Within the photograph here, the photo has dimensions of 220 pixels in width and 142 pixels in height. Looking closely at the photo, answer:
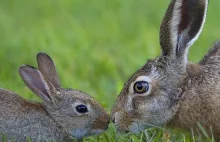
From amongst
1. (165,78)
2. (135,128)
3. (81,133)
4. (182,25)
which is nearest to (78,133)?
(81,133)

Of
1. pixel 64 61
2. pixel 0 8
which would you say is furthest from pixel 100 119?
pixel 0 8

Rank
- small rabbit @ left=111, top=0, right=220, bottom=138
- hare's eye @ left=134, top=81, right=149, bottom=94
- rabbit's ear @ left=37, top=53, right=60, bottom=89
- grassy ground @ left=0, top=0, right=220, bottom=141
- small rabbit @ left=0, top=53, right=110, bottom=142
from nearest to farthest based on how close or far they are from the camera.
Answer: small rabbit @ left=111, top=0, right=220, bottom=138
hare's eye @ left=134, top=81, right=149, bottom=94
small rabbit @ left=0, top=53, right=110, bottom=142
rabbit's ear @ left=37, top=53, right=60, bottom=89
grassy ground @ left=0, top=0, right=220, bottom=141

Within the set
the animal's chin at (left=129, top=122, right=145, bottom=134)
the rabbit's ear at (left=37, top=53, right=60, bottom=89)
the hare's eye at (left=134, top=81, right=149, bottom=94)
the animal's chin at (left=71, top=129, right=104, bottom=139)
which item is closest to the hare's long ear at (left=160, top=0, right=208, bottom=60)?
the hare's eye at (left=134, top=81, right=149, bottom=94)

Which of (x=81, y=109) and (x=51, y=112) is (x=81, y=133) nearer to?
(x=81, y=109)

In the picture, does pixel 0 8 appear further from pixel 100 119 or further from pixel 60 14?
pixel 100 119

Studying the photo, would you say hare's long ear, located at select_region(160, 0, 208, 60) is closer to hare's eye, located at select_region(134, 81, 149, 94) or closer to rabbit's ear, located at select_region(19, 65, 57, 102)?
hare's eye, located at select_region(134, 81, 149, 94)

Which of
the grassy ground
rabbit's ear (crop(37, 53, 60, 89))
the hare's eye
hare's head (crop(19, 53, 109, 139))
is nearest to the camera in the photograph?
the hare's eye

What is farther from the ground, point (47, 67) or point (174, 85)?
point (47, 67)
